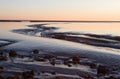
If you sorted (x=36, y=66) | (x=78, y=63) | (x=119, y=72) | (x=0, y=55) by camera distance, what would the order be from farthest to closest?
(x=0, y=55) < (x=78, y=63) < (x=36, y=66) < (x=119, y=72)

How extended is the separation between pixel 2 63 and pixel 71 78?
4766mm

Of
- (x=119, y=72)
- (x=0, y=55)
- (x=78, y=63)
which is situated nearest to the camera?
(x=119, y=72)

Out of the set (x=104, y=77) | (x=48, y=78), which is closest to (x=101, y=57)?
(x=104, y=77)

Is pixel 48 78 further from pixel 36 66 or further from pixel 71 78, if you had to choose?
pixel 36 66

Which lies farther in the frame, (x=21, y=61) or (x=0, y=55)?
(x=0, y=55)

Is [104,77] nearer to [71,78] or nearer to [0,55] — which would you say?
[71,78]

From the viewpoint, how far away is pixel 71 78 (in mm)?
12164

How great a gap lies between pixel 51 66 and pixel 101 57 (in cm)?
473

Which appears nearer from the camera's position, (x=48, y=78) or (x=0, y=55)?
(x=48, y=78)

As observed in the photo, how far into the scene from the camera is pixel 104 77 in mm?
12461

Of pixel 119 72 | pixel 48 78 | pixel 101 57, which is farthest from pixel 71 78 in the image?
pixel 101 57

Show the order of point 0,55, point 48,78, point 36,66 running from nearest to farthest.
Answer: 1. point 48,78
2. point 36,66
3. point 0,55

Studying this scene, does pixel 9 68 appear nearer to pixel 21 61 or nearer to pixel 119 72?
pixel 21 61


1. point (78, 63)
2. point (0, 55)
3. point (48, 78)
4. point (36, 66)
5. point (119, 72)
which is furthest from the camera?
point (0, 55)
